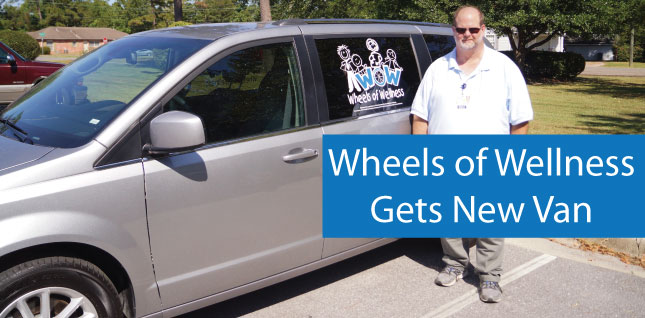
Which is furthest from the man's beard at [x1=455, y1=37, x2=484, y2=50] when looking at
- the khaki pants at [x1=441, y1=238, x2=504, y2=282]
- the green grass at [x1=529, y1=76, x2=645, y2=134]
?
the green grass at [x1=529, y1=76, x2=645, y2=134]

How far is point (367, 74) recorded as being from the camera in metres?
4.29

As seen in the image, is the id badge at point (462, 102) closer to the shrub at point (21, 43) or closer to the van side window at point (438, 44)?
the van side window at point (438, 44)

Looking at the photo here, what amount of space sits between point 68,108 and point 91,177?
0.84 m

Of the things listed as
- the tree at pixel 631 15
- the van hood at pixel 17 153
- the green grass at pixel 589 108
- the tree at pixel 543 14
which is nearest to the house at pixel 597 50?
the tree at pixel 631 15

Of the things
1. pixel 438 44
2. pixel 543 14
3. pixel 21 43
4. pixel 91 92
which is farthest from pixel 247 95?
pixel 21 43

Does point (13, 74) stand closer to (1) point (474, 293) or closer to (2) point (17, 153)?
(2) point (17, 153)

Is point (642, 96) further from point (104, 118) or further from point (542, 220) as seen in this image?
point (104, 118)

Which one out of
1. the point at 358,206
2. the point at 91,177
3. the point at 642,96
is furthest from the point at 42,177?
the point at 642,96

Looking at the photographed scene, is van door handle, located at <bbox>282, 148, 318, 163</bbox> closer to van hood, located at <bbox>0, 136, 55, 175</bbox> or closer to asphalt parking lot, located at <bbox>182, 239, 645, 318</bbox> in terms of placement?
asphalt parking lot, located at <bbox>182, 239, 645, 318</bbox>

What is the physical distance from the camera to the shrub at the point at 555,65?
89.0 ft

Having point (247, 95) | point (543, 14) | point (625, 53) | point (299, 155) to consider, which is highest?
point (543, 14)

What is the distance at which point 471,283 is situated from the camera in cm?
459

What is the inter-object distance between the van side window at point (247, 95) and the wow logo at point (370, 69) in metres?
0.47

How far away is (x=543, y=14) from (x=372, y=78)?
68.5 ft
